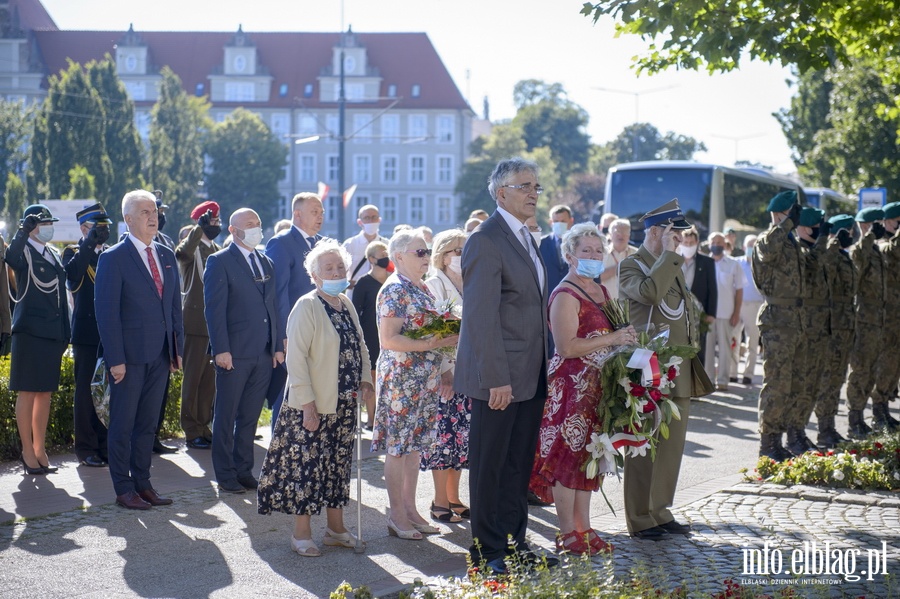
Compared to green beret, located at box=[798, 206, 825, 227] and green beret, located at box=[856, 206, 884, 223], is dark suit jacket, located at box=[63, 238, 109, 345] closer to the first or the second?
green beret, located at box=[798, 206, 825, 227]

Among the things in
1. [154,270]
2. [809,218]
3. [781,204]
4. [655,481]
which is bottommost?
[655,481]

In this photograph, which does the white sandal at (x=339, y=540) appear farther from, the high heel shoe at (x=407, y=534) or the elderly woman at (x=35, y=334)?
the elderly woman at (x=35, y=334)

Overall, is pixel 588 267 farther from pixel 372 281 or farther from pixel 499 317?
pixel 372 281

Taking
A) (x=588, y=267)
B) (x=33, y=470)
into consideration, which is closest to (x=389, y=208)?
(x=33, y=470)

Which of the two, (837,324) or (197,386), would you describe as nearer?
(197,386)

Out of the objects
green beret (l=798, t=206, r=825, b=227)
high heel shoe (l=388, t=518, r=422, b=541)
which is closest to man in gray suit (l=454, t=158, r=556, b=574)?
high heel shoe (l=388, t=518, r=422, b=541)

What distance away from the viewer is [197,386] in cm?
1123

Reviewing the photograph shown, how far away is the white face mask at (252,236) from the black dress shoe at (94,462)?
92.3 inches

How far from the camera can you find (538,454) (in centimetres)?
744

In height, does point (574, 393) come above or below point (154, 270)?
below

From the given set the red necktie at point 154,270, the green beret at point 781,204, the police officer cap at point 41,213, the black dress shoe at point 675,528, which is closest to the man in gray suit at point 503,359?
the black dress shoe at point 675,528

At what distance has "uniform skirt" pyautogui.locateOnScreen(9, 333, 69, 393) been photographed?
31.9 ft

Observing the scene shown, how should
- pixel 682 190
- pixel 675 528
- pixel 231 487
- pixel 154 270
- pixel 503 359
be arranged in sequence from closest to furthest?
pixel 503 359, pixel 675 528, pixel 154 270, pixel 231 487, pixel 682 190

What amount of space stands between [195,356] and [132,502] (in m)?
3.10
